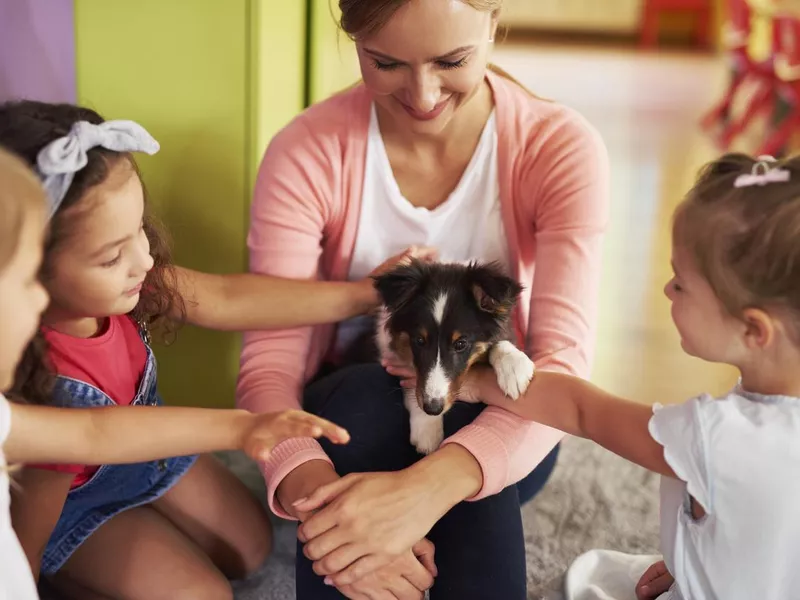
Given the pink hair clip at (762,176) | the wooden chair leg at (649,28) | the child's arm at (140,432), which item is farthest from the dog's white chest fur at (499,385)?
the wooden chair leg at (649,28)

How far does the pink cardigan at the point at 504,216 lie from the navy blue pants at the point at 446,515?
13cm

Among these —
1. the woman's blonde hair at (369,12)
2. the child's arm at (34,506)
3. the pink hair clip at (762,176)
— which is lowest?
the child's arm at (34,506)

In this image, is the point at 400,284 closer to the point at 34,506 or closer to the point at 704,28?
the point at 34,506

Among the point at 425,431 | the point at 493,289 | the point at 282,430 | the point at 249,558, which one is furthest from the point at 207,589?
the point at 493,289

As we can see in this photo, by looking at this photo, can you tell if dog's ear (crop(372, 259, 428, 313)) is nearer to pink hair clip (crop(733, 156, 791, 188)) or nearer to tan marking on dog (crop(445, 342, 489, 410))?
tan marking on dog (crop(445, 342, 489, 410))

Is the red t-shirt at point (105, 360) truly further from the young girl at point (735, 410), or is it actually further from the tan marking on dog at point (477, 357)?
the young girl at point (735, 410)

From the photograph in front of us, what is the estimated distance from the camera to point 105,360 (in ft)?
5.15

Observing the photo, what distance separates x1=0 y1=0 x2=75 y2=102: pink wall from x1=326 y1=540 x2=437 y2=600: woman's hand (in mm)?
1220

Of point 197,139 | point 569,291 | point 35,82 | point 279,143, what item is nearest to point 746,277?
point 569,291

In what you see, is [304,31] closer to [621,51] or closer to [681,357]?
[681,357]

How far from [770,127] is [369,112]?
13.4 ft

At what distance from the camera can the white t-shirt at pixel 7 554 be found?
121 cm

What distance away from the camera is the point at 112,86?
2148mm

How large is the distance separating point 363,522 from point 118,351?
0.52 meters
